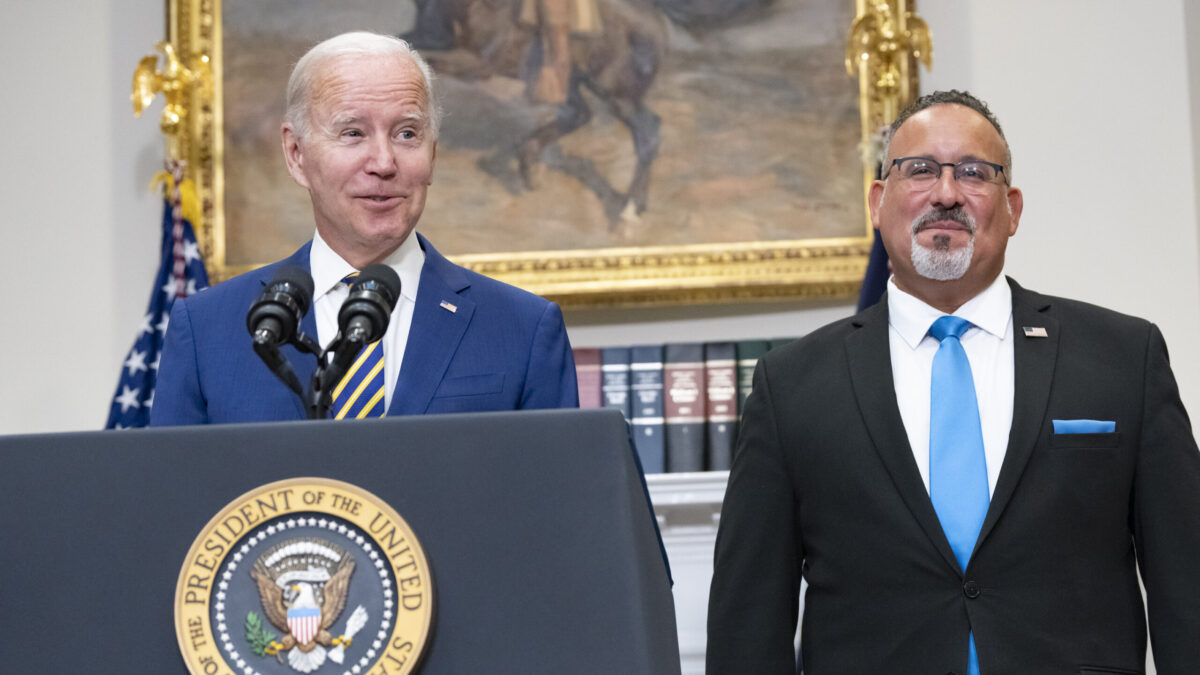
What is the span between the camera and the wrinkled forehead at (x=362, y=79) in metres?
2.33

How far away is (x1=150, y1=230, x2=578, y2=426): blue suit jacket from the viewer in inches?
86.7

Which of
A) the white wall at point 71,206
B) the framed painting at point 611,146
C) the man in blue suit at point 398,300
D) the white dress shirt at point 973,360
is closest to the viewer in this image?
the man in blue suit at point 398,300

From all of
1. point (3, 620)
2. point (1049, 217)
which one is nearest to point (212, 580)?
point (3, 620)

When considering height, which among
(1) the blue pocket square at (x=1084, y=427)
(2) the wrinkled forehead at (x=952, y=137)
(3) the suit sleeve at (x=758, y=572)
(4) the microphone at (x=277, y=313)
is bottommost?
(3) the suit sleeve at (x=758, y=572)

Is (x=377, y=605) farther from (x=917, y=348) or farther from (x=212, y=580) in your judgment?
(x=917, y=348)

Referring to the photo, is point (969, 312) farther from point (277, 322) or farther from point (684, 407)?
point (684, 407)

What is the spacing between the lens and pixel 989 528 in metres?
2.50

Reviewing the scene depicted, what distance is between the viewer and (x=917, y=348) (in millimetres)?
2783

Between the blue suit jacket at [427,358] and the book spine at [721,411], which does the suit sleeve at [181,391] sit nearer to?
the blue suit jacket at [427,358]

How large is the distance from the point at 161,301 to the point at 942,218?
9.77 ft

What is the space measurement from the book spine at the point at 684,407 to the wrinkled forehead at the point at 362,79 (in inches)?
90.7

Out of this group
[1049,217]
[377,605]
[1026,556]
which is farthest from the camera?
[1049,217]

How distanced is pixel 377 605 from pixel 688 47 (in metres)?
3.84

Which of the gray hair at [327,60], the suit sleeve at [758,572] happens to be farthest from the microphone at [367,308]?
the suit sleeve at [758,572]
